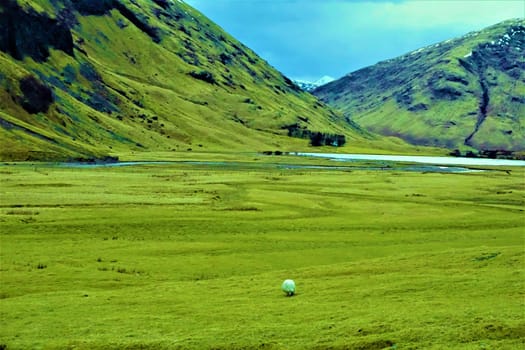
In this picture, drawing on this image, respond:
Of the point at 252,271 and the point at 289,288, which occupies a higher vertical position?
the point at 289,288

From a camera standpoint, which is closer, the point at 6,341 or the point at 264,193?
the point at 6,341

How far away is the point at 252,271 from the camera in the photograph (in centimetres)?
5634

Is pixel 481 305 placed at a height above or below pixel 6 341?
above

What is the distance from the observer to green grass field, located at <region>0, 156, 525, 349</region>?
3353cm

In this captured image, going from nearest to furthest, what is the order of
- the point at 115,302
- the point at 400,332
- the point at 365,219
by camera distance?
the point at 400,332 → the point at 115,302 → the point at 365,219

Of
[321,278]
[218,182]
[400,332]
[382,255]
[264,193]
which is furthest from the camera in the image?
[218,182]

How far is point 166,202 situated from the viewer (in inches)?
3969

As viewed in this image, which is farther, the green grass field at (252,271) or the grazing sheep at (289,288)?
the grazing sheep at (289,288)

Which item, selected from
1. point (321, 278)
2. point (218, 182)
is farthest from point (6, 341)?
point (218, 182)

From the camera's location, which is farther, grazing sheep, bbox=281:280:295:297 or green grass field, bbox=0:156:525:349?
grazing sheep, bbox=281:280:295:297

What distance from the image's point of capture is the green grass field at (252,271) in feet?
110

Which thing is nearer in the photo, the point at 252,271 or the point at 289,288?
the point at 289,288

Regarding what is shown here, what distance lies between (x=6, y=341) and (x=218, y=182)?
116 meters

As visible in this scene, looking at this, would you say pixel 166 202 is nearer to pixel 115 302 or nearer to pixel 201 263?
pixel 201 263
